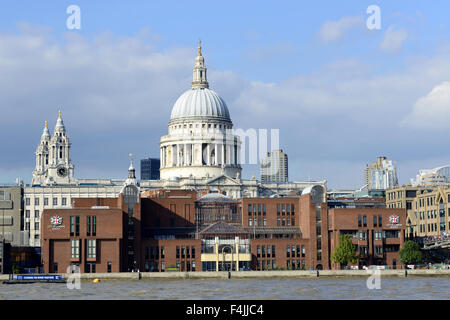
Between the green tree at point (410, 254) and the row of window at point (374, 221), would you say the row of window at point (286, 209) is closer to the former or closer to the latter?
the row of window at point (374, 221)

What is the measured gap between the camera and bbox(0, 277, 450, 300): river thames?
101369 mm

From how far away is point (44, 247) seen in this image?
510 ft

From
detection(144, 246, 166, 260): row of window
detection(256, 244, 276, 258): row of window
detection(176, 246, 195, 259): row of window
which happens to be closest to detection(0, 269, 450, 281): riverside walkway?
detection(176, 246, 195, 259): row of window

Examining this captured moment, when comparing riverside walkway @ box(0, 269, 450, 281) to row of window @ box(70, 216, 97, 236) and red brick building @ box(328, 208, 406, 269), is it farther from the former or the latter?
red brick building @ box(328, 208, 406, 269)

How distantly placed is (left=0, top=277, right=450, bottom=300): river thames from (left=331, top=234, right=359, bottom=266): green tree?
702 inches

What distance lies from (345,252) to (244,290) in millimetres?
46804

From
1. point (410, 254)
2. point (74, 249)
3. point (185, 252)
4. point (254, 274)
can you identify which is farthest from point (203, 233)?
point (410, 254)

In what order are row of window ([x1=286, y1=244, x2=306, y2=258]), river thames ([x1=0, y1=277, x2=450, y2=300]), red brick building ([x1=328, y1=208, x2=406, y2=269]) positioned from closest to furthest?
1. river thames ([x1=0, y1=277, x2=450, y2=300])
2. red brick building ([x1=328, y1=208, x2=406, y2=269])
3. row of window ([x1=286, y1=244, x2=306, y2=258])

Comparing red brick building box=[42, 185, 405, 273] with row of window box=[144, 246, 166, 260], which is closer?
red brick building box=[42, 185, 405, 273]

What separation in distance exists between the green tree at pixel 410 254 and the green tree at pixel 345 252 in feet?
25.7

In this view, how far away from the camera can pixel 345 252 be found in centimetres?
15600

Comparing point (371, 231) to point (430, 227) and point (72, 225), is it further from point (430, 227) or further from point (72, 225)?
point (72, 225)

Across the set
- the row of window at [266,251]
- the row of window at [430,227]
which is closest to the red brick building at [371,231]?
the row of window at [266,251]

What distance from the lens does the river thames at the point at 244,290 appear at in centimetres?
10137
